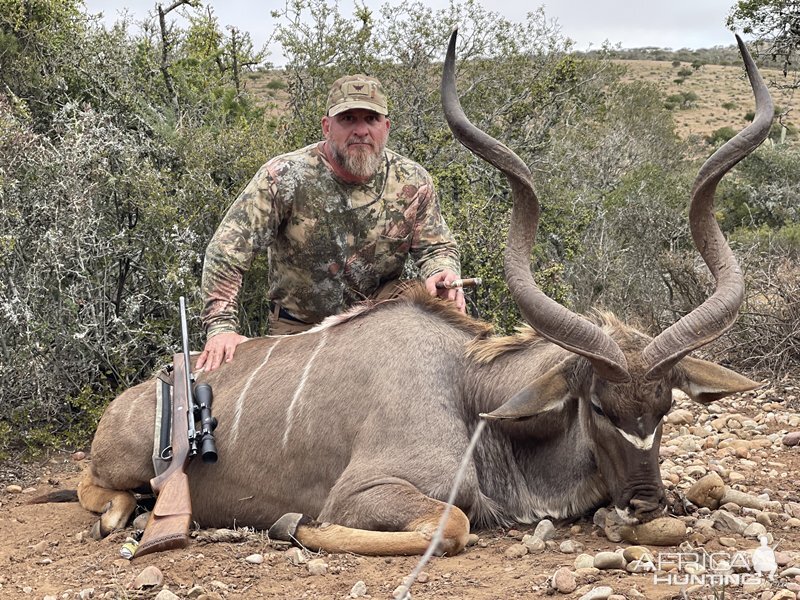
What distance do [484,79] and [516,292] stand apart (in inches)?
249

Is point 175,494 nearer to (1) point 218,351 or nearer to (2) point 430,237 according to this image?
(1) point 218,351

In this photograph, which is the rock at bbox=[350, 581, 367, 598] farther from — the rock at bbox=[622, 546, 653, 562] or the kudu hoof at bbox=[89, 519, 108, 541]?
the kudu hoof at bbox=[89, 519, 108, 541]

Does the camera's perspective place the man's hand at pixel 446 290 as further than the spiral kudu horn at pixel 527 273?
Yes

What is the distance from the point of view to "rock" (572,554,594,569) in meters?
3.31

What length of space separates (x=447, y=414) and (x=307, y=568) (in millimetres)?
959

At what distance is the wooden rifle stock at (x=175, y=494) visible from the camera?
3934 mm

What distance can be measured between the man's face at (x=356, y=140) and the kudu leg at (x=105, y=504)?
2181 millimetres

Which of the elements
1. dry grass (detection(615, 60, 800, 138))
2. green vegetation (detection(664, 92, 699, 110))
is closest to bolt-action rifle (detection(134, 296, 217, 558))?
dry grass (detection(615, 60, 800, 138))

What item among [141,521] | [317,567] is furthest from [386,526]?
[141,521]

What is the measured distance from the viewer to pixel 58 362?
6141 mm

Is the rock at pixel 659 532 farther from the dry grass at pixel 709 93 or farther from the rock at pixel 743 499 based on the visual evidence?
the dry grass at pixel 709 93

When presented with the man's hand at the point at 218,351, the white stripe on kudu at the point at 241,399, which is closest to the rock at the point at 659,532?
the white stripe on kudu at the point at 241,399

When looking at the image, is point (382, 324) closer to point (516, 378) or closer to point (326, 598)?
point (516, 378)

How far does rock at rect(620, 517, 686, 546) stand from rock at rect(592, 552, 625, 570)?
0.34 metres
